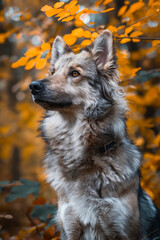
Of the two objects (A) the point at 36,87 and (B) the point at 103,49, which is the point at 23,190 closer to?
(A) the point at 36,87

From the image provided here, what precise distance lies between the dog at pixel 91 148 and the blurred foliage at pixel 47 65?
43 centimetres

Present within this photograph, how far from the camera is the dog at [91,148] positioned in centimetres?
255

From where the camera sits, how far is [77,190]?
2676 millimetres

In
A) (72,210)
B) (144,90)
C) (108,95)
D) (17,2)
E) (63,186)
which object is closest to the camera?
(72,210)

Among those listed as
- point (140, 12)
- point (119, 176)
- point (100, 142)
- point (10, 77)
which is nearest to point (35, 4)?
point (140, 12)

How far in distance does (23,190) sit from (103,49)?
2228mm

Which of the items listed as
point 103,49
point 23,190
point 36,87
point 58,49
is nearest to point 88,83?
point 103,49

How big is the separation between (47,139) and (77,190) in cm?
80

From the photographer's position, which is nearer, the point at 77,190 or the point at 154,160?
the point at 77,190

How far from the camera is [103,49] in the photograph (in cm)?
311

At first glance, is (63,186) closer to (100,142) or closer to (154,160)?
(100,142)

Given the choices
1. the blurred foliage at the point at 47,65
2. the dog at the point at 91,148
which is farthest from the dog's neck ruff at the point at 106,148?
the blurred foliage at the point at 47,65

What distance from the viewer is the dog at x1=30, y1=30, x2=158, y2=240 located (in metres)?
2.55

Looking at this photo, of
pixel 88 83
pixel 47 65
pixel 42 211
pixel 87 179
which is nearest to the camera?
pixel 87 179
